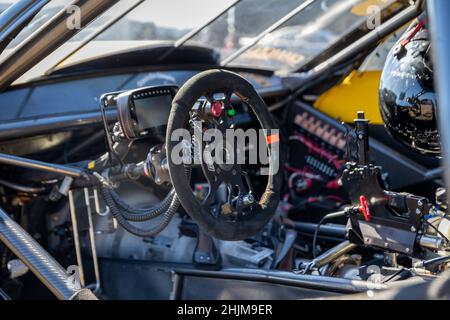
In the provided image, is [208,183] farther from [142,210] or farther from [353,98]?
[353,98]

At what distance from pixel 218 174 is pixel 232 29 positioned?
1929 mm

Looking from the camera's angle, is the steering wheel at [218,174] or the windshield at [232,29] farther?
the windshield at [232,29]

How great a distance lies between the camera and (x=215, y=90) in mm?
2102

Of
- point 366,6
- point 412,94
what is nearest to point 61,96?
point 412,94

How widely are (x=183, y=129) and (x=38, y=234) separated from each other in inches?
47.7

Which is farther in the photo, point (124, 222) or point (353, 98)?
point (353, 98)

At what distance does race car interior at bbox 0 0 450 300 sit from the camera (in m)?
2.10

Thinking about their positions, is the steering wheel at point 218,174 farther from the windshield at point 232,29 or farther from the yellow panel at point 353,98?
the yellow panel at point 353,98

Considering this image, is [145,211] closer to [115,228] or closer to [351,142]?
[115,228]

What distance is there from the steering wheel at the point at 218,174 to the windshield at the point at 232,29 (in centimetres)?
73

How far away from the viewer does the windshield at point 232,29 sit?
2850mm

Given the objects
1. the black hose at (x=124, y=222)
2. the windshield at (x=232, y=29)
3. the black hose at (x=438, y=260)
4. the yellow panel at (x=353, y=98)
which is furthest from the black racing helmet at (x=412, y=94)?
the windshield at (x=232, y=29)

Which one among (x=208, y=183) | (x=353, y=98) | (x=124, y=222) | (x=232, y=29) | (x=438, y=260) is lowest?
(x=438, y=260)

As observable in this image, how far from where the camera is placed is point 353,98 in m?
3.54
